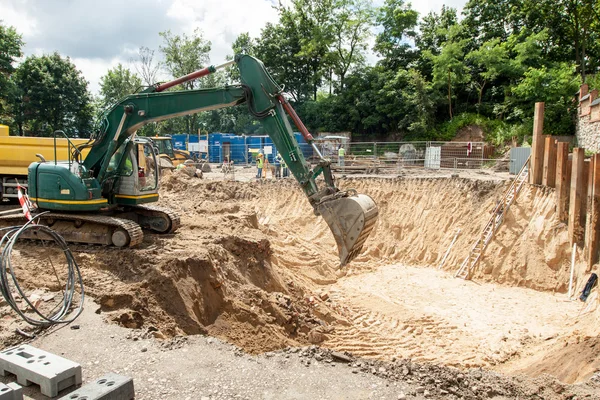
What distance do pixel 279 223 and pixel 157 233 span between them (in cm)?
680

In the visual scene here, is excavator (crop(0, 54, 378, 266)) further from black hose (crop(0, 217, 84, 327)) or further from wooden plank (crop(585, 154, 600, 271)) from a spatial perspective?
wooden plank (crop(585, 154, 600, 271))

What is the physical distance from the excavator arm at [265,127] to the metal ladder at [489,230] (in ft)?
24.3

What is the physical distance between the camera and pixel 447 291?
1263 centimetres

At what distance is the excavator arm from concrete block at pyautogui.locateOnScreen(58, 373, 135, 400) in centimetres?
416

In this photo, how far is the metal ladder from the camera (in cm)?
1396

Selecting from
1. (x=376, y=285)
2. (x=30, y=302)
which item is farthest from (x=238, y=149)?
Result: (x=30, y=302)

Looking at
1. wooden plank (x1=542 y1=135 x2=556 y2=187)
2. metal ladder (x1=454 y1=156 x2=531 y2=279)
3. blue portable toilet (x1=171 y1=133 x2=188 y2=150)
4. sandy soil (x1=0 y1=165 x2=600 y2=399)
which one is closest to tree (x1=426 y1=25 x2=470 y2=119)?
sandy soil (x1=0 y1=165 x2=600 y2=399)

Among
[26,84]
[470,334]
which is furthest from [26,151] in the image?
[26,84]

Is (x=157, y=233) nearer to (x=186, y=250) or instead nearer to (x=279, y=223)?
(x=186, y=250)

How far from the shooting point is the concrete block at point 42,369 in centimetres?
451

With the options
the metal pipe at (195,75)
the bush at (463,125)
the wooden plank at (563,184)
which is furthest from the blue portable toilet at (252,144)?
the metal pipe at (195,75)

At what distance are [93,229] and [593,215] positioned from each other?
11813 mm

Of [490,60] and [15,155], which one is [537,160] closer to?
[490,60]

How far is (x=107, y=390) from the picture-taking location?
4215 mm
